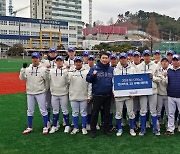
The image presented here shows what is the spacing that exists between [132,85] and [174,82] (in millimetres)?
931

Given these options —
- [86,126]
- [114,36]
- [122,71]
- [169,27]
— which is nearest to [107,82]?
[122,71]

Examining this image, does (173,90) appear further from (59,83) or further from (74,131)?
(59,83)

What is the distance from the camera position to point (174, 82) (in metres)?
6.07

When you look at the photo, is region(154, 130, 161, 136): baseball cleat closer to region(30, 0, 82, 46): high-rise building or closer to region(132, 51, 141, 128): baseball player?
region(132, 51, 141, 128): baseball player

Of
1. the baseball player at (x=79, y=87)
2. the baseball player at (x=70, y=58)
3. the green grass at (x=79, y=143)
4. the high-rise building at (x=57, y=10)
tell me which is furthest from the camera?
the high-rise building at (x=57, y=10)

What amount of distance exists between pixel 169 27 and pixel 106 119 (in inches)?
5076

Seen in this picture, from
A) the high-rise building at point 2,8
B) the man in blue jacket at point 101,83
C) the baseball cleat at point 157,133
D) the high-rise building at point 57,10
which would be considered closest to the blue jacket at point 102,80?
the man in blue jacket at point 101,83

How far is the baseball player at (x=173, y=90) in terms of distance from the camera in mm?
6047

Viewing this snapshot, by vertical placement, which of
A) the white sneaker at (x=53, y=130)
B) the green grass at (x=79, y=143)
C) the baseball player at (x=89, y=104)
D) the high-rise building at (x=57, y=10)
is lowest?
the green grass at (x=79, y=143)

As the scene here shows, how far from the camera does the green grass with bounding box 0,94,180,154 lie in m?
5.35

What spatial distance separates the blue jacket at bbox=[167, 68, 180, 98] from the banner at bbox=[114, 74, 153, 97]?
1.50 ft

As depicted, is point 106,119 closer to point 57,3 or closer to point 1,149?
point 1,149

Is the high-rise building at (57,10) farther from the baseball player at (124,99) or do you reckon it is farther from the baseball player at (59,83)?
the baseball player at (124,99)

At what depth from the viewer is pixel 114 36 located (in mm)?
112312
